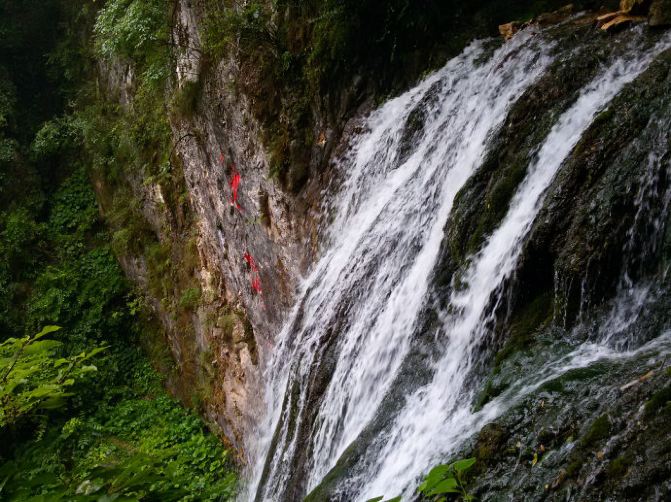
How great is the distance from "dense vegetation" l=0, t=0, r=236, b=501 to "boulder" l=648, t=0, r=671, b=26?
5231 mm

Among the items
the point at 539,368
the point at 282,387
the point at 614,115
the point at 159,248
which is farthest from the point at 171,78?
the point at 539,368

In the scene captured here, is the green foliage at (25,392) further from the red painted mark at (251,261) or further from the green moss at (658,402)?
the red painted mark at (251,261)

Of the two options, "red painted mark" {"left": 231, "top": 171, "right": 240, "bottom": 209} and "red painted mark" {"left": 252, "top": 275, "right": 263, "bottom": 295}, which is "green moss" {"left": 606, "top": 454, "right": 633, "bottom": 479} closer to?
"red painted mark" {"left": 252, "top": 275, "right": 263, "bottom": 295}

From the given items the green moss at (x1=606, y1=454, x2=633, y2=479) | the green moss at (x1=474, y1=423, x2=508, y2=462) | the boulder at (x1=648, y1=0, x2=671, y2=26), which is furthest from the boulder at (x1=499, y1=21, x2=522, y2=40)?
the green moss at (x1=606, y1=454, x2=633, y2=479)

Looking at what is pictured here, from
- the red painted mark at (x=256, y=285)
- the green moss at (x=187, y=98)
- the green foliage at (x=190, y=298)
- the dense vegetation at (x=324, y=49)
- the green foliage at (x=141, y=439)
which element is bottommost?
the green foliage at (x=141, y=439)

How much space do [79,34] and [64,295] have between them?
521cm

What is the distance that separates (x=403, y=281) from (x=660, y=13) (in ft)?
7.43

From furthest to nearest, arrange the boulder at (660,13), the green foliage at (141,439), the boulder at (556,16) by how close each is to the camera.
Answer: the green foliage at (141,439) < the boulder at (556,16) < the boulder at (660,13)

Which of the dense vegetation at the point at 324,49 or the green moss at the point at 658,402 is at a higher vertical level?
the dense vegetation at the point at 324,49

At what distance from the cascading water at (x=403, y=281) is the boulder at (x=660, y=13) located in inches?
7.5

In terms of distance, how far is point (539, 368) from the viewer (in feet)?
9.67

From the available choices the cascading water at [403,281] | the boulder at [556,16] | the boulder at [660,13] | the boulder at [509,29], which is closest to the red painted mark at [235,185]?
the cascading water at [403,281]

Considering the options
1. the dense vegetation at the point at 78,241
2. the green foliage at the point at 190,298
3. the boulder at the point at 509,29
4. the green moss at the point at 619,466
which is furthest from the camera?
the green foliage at the point at 190,298

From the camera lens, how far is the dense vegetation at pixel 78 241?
8.97 m
